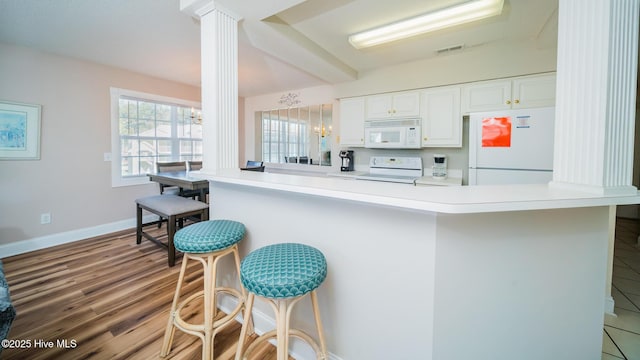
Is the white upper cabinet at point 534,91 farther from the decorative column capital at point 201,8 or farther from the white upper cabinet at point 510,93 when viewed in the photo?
the decorative column capital at point 201,8

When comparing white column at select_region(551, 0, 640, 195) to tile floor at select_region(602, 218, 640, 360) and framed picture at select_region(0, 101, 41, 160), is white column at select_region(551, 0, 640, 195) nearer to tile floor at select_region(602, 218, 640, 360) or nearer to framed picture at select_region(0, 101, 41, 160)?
tile floor at select_region(602, 218, 640, 360)

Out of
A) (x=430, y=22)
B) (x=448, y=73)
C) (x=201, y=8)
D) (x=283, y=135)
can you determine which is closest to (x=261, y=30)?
(x=201, y=8)

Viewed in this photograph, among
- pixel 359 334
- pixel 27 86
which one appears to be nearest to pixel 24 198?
pixel 27 86

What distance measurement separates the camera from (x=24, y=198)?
9.61 ft

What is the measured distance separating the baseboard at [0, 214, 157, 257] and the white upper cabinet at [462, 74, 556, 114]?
16.3ft

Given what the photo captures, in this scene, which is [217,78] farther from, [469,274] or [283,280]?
[469,274]

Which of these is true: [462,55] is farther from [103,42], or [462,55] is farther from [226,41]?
[103,42]

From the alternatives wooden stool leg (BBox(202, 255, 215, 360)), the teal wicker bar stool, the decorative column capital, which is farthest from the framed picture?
the teal wicker bar stool

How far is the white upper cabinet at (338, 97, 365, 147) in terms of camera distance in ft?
12.6

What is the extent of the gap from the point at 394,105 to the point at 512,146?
1514 mm

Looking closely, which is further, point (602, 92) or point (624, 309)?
point (624, 309)

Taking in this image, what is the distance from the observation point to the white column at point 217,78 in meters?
1.84

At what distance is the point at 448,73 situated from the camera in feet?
10.3

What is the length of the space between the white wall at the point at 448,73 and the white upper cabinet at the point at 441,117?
129 mm
